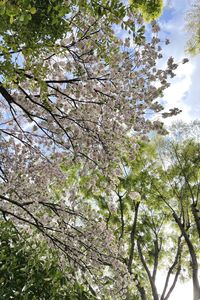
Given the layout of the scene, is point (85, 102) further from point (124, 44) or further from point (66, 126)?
point (124, 44)

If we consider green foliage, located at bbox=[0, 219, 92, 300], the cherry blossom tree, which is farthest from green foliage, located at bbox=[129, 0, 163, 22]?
green foliage, located at bbox=[0, 219, 92, 300]

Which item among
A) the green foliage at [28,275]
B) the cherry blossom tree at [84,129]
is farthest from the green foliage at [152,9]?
the green foliage at [28,275]

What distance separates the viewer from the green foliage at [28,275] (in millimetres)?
2633

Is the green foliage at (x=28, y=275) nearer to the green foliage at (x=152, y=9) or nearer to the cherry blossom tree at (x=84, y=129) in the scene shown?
the cherry blossom tree at (x=84, y=129)

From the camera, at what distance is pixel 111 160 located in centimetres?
527

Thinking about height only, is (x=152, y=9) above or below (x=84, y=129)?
above

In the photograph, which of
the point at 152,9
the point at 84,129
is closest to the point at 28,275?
the point at 84,129

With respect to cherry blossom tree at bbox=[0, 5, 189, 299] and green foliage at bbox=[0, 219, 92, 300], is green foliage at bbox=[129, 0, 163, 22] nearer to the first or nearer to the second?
cherry blossom tree at bbox=[0, 5, 189, 299]

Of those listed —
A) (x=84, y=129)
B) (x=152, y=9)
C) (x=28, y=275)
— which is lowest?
(x=28, y=275)

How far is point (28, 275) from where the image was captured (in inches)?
108

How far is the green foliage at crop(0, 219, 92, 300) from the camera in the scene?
2633 millimetres

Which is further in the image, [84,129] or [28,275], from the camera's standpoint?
[84,129]

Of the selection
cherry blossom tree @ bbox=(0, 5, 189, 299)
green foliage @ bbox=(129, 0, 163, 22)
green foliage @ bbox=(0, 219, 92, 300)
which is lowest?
green foliage @ bbox=(0, 219, 92, 300)

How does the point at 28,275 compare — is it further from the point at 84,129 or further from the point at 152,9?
the point at 152,9
